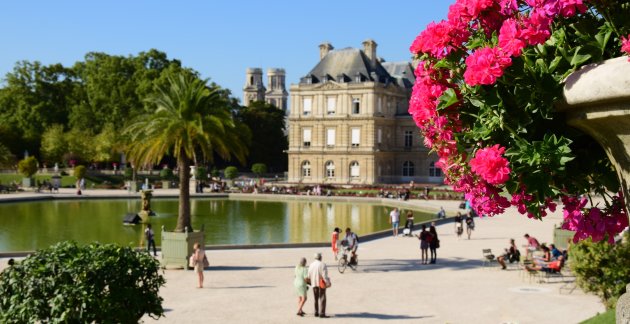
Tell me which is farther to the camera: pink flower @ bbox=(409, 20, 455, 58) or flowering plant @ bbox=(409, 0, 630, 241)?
pink flower @ bbox=(409, 20, 455, 58)

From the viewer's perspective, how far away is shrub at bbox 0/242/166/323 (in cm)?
743

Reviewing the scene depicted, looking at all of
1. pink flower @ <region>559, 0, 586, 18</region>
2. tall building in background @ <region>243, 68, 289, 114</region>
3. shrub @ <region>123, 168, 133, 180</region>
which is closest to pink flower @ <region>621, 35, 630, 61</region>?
pink flower @ <region>559, 0, 586, 18</region>

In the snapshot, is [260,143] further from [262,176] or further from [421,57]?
[421,57]

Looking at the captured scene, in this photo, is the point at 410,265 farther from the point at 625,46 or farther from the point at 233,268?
the point at 625,46

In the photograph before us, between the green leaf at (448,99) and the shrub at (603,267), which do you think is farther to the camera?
the shrub at (603,267)

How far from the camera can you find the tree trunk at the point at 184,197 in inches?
744

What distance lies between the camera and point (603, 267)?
12.1m

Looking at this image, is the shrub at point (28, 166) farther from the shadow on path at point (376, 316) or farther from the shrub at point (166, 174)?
the shadow on path at point (376, 316)

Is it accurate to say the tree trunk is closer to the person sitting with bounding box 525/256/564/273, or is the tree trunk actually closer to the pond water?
the pond water

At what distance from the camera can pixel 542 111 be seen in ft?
9.16

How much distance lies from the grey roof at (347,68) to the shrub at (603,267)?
5377cm

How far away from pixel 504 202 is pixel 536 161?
0.51 m

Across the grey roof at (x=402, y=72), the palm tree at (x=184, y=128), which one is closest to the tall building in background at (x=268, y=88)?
the grey roof at (x=402, y=72)

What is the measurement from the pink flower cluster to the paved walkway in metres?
8.62
